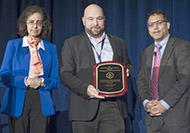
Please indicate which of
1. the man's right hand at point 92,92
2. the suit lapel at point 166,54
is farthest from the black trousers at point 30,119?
the suit lapel at point 166,54

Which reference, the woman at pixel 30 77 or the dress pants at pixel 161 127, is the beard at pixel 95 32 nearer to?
the woman at pixel 30 77

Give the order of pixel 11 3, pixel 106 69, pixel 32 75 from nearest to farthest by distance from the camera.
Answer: pixel 106 69
pixel 32 75
pixel 11 3

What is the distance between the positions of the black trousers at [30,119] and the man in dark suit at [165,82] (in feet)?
2.97

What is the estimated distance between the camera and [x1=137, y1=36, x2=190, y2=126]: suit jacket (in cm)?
207

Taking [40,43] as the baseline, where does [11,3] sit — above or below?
above

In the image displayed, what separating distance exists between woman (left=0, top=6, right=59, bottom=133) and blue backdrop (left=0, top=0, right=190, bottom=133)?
3.32 feet

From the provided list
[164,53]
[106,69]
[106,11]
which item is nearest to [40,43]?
[106,69]

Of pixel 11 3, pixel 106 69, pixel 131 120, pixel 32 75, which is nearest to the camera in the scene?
pixel 106 69

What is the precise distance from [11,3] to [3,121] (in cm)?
153

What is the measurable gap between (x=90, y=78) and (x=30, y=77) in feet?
1.63

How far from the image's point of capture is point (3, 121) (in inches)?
124

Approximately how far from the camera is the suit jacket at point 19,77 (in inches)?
79.7

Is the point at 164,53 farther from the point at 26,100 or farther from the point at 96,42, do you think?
the point at 26,100

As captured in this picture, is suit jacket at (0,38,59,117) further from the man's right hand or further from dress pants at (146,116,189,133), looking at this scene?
dress pants at (146,116,189,133)
